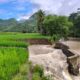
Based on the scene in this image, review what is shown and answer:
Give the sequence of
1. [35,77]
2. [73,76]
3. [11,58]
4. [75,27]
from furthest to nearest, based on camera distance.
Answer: [75,27] < [73,76] < [11,58] < [35,77]

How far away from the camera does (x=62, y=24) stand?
1998 inches

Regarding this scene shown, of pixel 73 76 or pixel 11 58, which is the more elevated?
pixel 11 58

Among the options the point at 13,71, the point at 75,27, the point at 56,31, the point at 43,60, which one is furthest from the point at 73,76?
the point at 75,27

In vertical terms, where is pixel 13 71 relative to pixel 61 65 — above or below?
above

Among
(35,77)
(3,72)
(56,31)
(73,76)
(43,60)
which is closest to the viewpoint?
(3,72)

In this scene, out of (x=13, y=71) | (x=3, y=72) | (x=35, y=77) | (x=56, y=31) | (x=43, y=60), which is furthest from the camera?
(x=56, y=31)

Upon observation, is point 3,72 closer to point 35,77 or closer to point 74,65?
point 35,77

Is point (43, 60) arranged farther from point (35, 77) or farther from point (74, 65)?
point (35, 77)

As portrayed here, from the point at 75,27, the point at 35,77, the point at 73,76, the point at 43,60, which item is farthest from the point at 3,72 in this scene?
the point at 75,27

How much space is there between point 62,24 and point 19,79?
43.7m

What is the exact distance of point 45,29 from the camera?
52.0 meters

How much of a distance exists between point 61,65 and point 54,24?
115 feet

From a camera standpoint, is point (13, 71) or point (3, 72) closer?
point (3, 72)

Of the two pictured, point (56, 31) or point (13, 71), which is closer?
point (13, 71)
